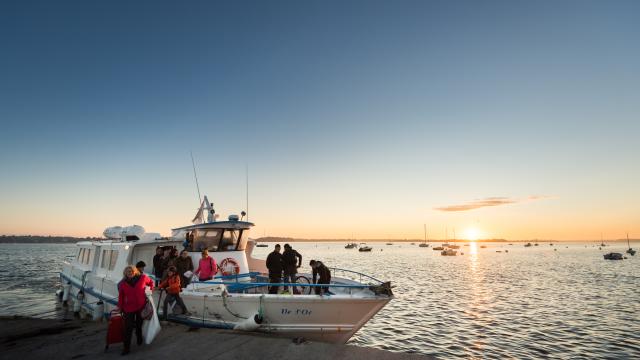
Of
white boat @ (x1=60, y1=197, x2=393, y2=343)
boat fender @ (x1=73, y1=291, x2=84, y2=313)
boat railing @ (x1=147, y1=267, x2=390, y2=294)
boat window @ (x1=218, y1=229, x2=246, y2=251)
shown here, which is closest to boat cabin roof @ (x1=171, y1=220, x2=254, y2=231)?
white boat @ (x1=60, y1=197, x2=393, y2=343)

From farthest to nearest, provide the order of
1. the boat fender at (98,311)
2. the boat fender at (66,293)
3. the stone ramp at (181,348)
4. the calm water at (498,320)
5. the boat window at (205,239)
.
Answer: the boat fender at (66,293) → the calm water at (498,320) → the boat fender at (98,311) → the boat window at (205,239) → the stone ramp at (181,348)

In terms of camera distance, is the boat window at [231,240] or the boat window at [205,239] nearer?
the boat window at [205,239]

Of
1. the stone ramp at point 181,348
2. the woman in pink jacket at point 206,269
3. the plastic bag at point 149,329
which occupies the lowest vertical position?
the stone ramp at point 181,348

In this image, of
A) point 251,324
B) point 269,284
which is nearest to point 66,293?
point 251,324

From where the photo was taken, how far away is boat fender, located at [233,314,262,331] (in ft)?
34.2

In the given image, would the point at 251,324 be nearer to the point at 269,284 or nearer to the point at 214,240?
the point at 269,284

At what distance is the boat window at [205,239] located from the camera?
49.0 ft

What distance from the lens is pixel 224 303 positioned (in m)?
11.1

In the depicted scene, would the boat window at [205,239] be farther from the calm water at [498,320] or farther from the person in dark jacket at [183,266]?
the calm water at [498,320]

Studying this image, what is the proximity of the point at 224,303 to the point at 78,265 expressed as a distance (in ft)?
58.4

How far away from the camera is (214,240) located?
49.3ft

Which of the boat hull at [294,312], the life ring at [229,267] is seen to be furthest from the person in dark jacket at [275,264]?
the life ring at [229,267]

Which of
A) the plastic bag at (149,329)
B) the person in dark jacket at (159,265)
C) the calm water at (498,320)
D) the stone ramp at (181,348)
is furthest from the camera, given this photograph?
the calm water at (498,320)

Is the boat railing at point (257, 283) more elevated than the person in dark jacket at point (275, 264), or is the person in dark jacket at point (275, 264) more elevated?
the person in dark jacket at point (275, 264)
